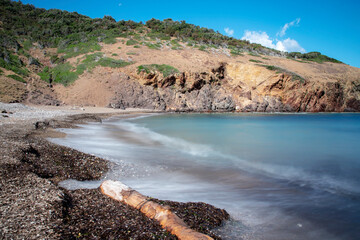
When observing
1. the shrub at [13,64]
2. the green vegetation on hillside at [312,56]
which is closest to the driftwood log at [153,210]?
the shrub at [13,64]

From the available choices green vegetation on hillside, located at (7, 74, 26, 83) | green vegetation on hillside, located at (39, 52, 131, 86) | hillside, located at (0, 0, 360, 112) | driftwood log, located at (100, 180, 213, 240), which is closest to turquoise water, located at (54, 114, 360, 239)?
driftwood log, located at (100, 180, 213, 240)

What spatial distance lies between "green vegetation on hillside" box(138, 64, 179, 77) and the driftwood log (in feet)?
80.9

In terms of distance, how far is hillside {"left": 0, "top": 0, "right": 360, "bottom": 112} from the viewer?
2498 centimetres

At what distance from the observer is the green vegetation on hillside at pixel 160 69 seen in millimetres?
27236

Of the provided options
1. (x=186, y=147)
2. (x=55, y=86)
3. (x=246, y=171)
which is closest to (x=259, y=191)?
(x=246, y=171)

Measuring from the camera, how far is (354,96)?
35062 mm

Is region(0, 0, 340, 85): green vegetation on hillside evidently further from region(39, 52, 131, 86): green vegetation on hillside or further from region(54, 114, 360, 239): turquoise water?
region(54, 114, 360, 239): turquoise water

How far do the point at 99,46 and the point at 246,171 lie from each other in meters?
31.8

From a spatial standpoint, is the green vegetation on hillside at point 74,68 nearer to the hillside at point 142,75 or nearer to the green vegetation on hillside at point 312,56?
the hillside at point 142,75

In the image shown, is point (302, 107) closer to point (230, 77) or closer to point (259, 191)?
point (230, 77)

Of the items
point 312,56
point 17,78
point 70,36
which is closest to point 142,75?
point 17,78

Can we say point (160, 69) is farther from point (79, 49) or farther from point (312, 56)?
point (312, 56)

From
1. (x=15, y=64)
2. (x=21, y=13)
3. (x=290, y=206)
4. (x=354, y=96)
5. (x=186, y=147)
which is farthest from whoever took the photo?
(x=21, y=13)

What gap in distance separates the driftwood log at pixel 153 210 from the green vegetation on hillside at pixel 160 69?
24.7 metres
